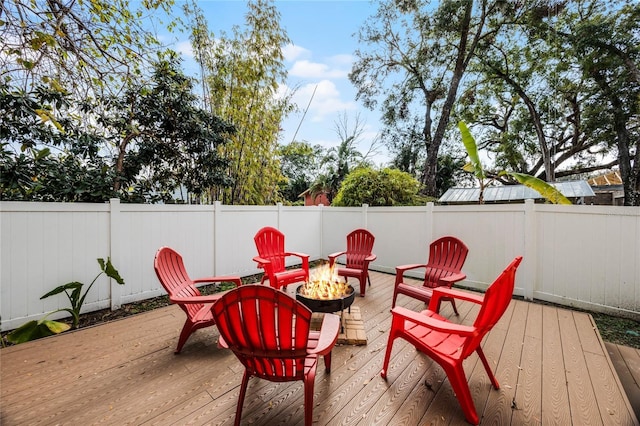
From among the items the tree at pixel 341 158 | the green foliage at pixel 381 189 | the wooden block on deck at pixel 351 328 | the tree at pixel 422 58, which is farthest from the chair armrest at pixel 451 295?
the tree at pixel 341 158

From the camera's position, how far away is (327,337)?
1.77 m

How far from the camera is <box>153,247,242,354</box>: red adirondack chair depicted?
7.53ft

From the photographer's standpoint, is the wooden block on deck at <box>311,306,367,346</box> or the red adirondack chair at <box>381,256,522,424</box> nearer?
the red adirondack chair at <box>381,256,522,424</box>

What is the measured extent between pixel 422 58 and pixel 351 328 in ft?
40.2

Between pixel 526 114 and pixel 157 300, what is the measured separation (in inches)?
624

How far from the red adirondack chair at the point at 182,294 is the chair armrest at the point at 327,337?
3.36ft

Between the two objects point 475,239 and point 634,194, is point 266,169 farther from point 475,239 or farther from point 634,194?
point 634,194

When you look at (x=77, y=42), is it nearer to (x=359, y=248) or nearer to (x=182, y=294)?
(x=182, y=294)

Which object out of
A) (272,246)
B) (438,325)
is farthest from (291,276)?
(438,325)

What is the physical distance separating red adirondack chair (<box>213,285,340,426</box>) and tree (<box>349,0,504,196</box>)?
388 inches

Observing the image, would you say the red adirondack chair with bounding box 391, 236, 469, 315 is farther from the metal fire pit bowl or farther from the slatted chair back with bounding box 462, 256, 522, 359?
the slatted chair back with bounding box 462, 256, 522, 359

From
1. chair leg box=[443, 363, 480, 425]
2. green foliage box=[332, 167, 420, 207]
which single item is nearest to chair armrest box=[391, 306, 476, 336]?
chair leg box=[443, 363, 480, 425]

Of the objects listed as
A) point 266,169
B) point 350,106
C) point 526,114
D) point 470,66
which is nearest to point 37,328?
point 266,169

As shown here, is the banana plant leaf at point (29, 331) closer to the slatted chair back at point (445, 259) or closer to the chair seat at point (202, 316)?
the chair seat at point (202, 316)
